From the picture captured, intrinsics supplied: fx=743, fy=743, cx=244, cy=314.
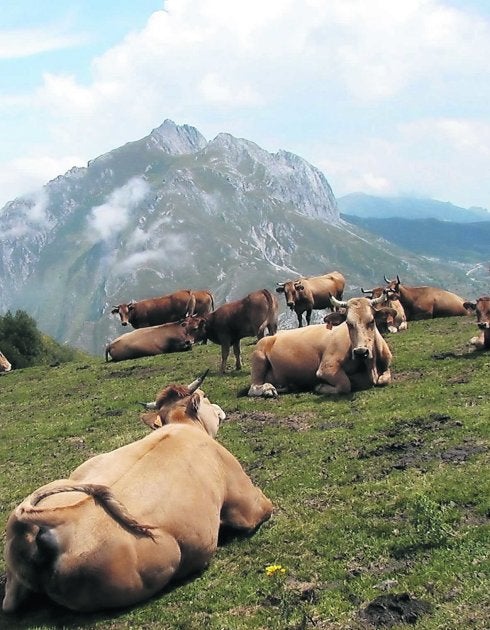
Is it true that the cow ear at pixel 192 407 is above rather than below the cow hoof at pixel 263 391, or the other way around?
above

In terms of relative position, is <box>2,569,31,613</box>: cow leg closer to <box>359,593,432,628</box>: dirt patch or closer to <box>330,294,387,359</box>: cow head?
<box>359,593,432,628</box>: dirt patch

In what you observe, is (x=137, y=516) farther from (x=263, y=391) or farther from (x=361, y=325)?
(x=263, y=391)

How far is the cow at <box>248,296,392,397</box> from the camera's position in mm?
17016

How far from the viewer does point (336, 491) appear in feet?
34.7

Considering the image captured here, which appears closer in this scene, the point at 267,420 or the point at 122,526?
the point at 122,526

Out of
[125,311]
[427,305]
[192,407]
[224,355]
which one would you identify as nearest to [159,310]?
[125,311]

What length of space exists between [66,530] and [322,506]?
13.0ft

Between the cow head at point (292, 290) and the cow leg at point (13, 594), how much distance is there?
27602 mm

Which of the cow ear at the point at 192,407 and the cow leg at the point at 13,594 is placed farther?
the cow ear at the point at 192,407

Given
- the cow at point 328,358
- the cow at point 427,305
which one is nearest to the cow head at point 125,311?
the cow at point 427,305

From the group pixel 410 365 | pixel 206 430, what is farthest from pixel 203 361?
pixel 206 430

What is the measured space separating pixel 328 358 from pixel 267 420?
2.47 meters

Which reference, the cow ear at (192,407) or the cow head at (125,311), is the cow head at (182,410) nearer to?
the cow ear at (192,407)

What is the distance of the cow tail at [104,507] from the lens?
750cm
